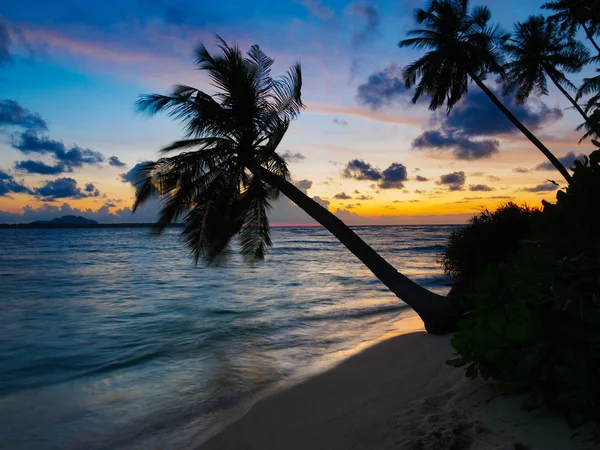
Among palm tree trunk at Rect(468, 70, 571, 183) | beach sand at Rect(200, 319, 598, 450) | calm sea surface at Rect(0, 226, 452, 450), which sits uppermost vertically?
palm tree trunk at Rect(468, 70, 571, 183)

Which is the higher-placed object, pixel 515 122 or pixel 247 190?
pixel 515 122

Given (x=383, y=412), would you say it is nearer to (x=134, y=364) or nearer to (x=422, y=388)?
(x=422, y=388)

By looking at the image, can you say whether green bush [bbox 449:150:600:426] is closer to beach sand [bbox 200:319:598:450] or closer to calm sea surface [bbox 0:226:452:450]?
beach sand [bbox 200:319:598:450]

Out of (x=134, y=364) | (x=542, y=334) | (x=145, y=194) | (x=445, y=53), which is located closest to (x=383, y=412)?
(x=542, y=334)

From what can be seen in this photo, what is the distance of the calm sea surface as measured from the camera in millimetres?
5500

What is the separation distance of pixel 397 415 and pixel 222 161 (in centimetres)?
751

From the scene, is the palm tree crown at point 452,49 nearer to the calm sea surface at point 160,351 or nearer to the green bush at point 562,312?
the calm sea surface at point 160,351

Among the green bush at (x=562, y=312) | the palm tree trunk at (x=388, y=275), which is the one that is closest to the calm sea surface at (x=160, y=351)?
the palm tree trunk at (x=388, y=275)

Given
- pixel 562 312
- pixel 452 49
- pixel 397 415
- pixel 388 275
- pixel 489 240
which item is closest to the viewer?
pixel 562 312

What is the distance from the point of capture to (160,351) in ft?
31.1

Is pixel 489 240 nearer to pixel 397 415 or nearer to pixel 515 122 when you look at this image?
pixel 397 415

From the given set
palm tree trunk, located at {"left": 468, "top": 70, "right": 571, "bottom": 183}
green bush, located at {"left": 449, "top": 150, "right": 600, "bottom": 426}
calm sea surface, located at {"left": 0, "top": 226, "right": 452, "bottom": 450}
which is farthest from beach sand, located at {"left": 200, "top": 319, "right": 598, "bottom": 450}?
palm tree trunk, located at {"left": 468, "top": 70, "right": 571, "bottom": 183}

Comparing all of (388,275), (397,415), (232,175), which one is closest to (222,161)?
(232,175)

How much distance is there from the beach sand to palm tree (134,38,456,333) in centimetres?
280
